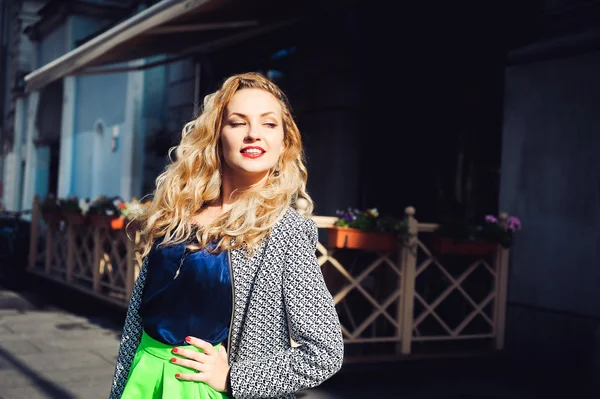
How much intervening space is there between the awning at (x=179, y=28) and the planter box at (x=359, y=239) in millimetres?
2387

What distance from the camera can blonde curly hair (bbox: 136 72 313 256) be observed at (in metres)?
1.72

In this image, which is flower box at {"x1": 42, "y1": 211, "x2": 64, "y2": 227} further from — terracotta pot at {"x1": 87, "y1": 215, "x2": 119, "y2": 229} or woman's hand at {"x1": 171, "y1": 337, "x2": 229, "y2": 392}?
woman's hand at {"x1": 171, "y1": 337, "x2": 229, "y2": 392}

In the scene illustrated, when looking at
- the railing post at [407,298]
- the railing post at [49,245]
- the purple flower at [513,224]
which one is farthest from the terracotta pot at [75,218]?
the purple flower at [513,224]

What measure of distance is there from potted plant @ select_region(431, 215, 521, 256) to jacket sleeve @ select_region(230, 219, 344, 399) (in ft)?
14.2

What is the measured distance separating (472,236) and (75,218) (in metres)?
5.41

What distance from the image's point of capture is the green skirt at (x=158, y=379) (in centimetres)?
161

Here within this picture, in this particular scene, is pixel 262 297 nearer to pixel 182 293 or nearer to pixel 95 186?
pixel 182 293

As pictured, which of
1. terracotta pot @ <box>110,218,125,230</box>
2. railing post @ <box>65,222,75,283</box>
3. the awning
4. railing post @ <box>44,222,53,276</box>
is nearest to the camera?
the awning

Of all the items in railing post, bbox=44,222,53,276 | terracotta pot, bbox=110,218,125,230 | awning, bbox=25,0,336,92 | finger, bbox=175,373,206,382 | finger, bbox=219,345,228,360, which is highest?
awning, bbox=25,0,336,92

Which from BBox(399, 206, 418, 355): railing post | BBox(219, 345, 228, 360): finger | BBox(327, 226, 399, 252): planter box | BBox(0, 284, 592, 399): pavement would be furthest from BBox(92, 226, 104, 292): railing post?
BBox(219, 345, 228, 360): finger

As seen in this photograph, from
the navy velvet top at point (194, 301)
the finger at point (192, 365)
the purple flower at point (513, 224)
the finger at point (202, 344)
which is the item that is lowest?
the finger at point (192, 365)

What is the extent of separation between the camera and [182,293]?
5.42 feet

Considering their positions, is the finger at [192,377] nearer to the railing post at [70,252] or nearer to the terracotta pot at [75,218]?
the terracotta pot at [75,218]

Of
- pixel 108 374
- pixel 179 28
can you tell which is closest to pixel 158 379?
pixel 108 374
